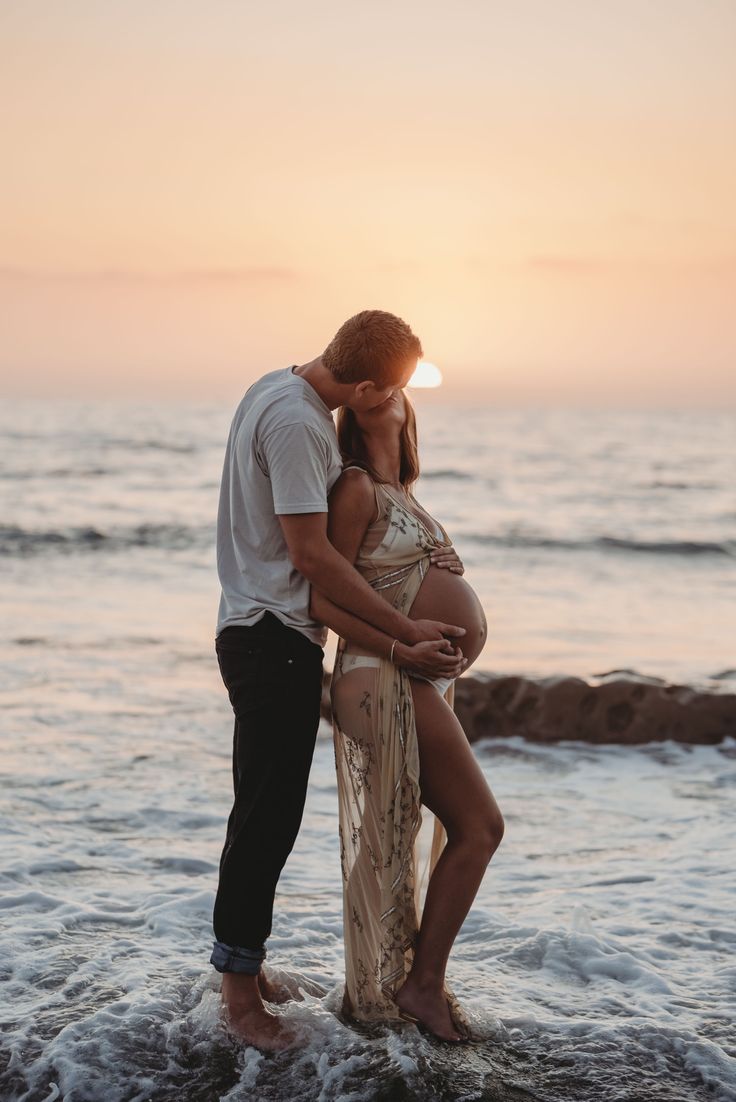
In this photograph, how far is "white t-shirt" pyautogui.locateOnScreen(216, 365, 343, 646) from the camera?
10.8 feet

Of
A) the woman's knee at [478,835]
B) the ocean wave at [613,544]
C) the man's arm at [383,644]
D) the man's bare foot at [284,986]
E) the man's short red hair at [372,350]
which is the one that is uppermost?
the man's short red hair at [372,350]

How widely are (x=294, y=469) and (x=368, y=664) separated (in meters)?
0.70

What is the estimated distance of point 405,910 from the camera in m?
3.66

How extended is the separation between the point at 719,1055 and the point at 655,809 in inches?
119

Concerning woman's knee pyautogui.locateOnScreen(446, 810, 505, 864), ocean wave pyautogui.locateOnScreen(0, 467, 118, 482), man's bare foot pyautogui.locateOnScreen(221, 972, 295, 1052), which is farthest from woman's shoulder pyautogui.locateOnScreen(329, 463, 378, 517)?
ocean wave pyautogui.locateOnScreen(0, 467, 118, 482)

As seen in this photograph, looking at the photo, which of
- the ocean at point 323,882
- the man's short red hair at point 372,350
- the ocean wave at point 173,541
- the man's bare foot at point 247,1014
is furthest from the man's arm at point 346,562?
the ocean wave at point 173,541

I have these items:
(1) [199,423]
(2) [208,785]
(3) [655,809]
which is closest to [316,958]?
(2) [208,785]

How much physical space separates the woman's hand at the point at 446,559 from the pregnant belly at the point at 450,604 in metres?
0.01

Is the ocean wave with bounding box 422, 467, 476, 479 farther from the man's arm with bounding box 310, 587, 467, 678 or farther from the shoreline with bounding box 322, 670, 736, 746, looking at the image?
the man's arm with bounding box 310, 587, 467, 678

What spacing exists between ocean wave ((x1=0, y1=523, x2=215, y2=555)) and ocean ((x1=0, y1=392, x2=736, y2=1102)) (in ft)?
10.8

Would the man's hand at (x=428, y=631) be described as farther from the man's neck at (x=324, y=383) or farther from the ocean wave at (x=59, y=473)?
the ocean wave at (x=59, y=473)

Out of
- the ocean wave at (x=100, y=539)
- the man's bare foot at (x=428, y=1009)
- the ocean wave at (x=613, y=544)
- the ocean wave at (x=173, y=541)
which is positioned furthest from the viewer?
the ocean wave at (x=613, y=544)

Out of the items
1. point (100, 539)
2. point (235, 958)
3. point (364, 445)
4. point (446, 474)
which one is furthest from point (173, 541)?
point (235, 958)

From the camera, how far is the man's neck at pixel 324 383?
3410mm
